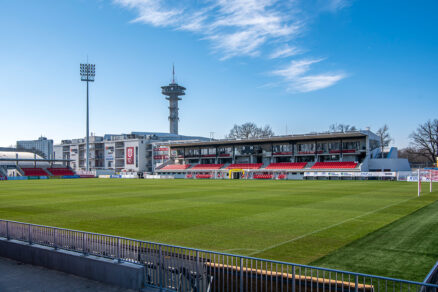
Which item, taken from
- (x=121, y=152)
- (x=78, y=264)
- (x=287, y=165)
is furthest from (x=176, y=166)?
(x=78, y=264)

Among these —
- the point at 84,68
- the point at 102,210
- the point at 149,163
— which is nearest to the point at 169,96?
the point at 149,163

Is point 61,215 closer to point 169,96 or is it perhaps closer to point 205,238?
point 205,238

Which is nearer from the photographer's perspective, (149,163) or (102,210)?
(102,210)

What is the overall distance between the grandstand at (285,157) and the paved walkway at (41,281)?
6666 centimetres

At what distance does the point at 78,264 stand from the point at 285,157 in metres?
82.0

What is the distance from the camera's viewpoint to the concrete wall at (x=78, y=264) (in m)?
9.56

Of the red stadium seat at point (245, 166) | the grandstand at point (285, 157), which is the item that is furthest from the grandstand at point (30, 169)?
the red stadium seat at point (245, 166)

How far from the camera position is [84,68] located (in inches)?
4156

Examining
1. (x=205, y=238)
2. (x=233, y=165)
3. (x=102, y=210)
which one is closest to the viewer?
(x=205, y=238)

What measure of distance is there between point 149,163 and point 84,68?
37.7 meters

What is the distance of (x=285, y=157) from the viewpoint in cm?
9000

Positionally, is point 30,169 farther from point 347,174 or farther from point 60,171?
point 347,174

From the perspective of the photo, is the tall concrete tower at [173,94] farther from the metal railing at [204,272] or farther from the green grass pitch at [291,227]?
the metal railing at [204,272]

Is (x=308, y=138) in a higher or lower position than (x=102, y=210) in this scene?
higher
